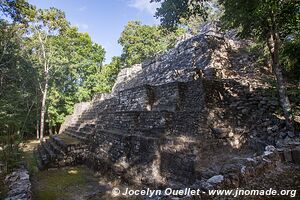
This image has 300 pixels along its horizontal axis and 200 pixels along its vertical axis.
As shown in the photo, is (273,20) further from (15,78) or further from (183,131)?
(15,78)

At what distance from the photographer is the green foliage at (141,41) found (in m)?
22.6

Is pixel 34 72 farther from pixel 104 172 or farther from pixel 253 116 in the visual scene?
pixel 253 116

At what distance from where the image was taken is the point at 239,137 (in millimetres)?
5602

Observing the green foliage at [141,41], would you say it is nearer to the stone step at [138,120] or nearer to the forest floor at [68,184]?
the stone step at [138,120]

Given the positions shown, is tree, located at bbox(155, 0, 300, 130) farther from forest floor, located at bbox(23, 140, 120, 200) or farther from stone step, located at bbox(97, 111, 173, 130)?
forest floor, located at bbox(23, 140, 120, 200)

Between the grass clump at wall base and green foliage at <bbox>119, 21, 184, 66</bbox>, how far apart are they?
16091 mm

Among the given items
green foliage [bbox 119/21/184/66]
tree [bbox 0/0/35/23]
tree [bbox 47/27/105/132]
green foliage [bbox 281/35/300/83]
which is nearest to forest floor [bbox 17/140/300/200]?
green foliage [bbox 281/35/300/83]

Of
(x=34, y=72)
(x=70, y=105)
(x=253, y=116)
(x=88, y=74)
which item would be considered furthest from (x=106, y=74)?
(x=253, y=116)

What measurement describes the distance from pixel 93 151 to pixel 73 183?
1.94 meters

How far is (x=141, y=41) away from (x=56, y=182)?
1883 centimetres

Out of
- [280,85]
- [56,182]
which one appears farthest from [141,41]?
[280,85]

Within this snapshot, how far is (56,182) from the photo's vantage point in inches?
263

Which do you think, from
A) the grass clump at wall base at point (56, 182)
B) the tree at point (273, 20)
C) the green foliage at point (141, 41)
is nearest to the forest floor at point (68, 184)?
the grass clump at wall base at point (56, 182)

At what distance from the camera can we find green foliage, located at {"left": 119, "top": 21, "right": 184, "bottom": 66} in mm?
22609
